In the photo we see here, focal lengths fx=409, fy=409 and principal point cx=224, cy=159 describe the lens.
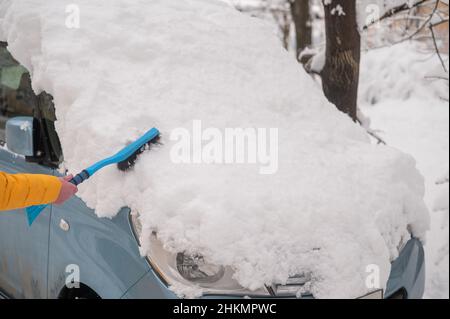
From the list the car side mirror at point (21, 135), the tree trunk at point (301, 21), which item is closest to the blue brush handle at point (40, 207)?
the car side mirror at point (21, 135)

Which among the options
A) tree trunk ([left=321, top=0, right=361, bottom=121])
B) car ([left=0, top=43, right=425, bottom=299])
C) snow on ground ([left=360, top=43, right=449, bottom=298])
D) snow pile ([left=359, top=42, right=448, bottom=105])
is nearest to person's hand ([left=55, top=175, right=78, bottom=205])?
car ([left=0, top=43, right=425, bottom=299])

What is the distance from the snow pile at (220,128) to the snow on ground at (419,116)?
2110 millimetres

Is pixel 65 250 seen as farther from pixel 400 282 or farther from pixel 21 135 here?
pixel 400 282

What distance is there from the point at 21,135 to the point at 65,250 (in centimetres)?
64

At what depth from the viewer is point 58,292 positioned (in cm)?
207

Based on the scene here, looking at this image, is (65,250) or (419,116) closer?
(65,250)

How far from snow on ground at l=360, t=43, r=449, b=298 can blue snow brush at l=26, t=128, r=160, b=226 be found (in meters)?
2.99

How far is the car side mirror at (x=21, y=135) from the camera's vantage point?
2.12 metres

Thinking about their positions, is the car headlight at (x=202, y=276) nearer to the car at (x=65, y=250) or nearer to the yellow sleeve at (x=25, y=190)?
the car at (x=65, y=250)

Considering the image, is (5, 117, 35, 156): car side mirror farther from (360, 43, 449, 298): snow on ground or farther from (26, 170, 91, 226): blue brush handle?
(360, 43, 449, 298): snow on ground

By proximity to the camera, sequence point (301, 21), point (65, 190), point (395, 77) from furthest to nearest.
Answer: point (395, 77)
point (301, 21)
point (65, 190)

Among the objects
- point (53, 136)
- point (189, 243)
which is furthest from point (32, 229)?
point (189, 243)

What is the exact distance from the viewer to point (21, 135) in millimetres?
2133

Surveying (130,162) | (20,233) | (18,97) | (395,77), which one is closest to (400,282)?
(130,162)
